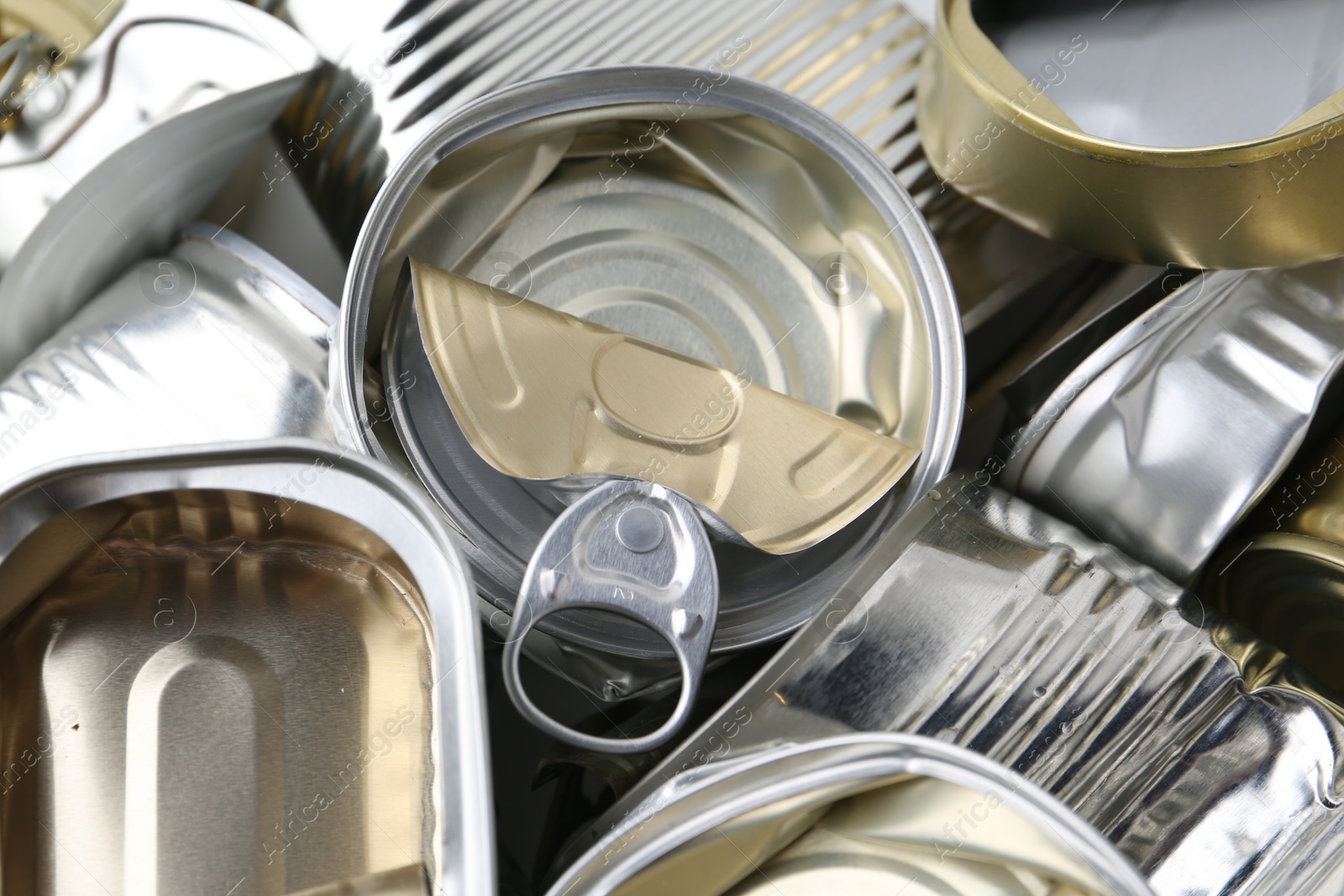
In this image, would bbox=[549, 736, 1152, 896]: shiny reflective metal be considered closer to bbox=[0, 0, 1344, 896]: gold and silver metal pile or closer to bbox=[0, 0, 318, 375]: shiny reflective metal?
bbox=[0, 0, 1344, 896]: gold and silver metal pile

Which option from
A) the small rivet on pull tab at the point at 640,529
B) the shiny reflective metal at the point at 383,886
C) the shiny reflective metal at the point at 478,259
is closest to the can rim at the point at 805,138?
the shiny reflective metal at the point at 478,259

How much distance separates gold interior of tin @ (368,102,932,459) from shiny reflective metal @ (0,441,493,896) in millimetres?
197

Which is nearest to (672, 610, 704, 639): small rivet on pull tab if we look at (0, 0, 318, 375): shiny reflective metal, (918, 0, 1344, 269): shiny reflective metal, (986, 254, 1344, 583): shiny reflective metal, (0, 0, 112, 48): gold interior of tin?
(986, 254, 1344, 583): shiny reflective metal

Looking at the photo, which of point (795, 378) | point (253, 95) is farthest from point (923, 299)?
point (253, 95)

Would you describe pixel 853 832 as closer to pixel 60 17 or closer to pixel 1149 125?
pixel 1149 125

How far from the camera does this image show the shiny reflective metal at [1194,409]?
0.70 m

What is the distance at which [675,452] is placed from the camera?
2.37 feet

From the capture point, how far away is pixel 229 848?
1.92ft

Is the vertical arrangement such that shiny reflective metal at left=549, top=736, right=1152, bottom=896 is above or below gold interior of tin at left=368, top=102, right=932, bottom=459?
below

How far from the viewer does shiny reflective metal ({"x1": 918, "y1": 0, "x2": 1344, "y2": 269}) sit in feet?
2.15

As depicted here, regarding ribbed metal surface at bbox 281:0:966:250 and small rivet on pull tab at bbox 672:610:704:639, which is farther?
ribbed metal surface at bbox 281:0:966:250

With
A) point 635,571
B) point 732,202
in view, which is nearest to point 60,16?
point 732,202

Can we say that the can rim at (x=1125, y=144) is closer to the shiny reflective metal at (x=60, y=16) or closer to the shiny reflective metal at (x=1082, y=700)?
the shiny reflective metal at (x=1082, y=700)

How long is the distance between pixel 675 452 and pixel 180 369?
1.21 feet
